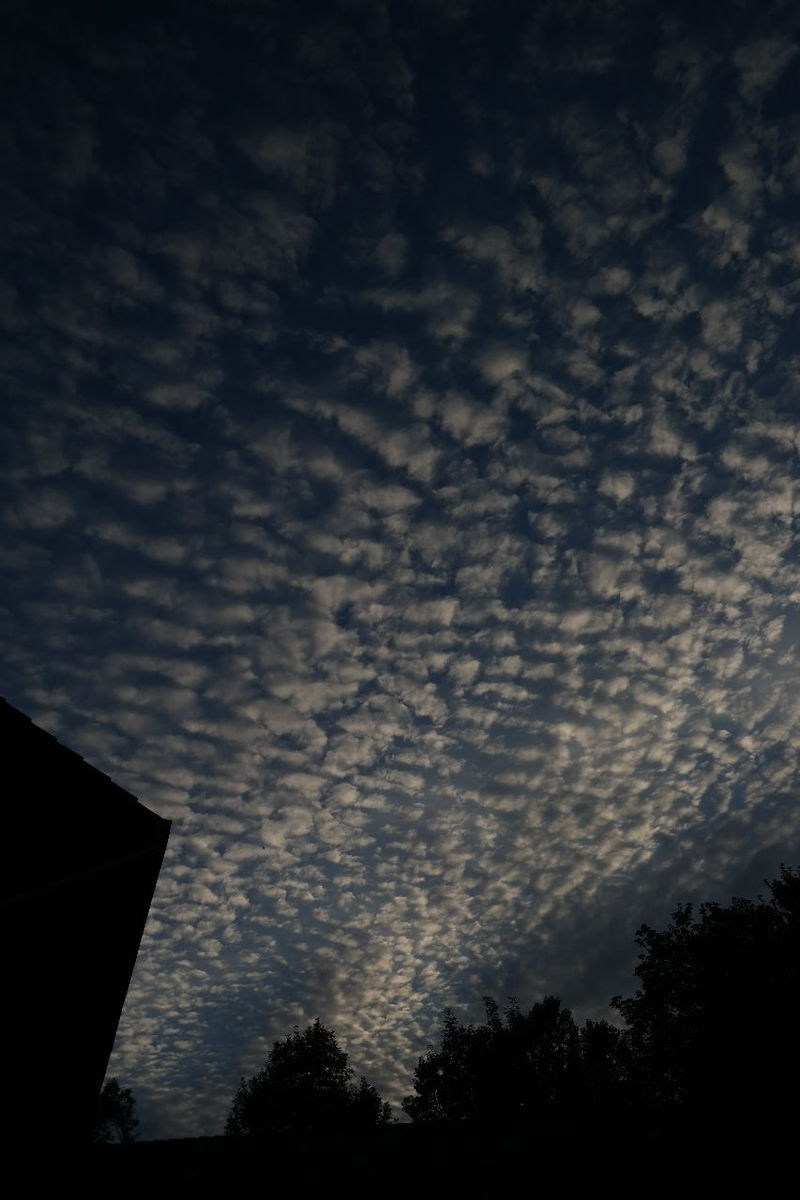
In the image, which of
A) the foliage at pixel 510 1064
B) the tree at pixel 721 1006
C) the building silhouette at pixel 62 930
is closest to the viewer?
the building silhouette at pixel 62 930

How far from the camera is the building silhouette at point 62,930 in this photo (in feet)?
19.1

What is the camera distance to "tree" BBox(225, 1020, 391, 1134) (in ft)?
147

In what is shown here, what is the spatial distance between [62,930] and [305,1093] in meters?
51.9

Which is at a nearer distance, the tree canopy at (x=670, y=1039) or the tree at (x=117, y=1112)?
the tree canopy at (x=670, y=1039)

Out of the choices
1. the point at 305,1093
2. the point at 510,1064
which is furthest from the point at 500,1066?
the point at 305,1093

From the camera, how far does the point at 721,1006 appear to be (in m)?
34.7

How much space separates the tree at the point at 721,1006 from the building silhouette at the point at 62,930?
3642 centimetres

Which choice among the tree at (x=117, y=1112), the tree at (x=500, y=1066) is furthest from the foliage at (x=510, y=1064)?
the tree at (x=117, y=1112)

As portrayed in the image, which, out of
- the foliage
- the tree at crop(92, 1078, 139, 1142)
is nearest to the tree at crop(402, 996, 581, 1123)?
the foliage

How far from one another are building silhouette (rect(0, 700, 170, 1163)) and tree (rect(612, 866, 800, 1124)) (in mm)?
36419

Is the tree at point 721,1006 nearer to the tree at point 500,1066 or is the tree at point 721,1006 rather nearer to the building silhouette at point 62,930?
the tree at point 500,1066

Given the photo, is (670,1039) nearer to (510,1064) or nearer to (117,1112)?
(510,1064)

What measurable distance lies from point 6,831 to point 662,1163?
8677 mm

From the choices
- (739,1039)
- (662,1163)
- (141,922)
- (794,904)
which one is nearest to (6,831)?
(141,922)
